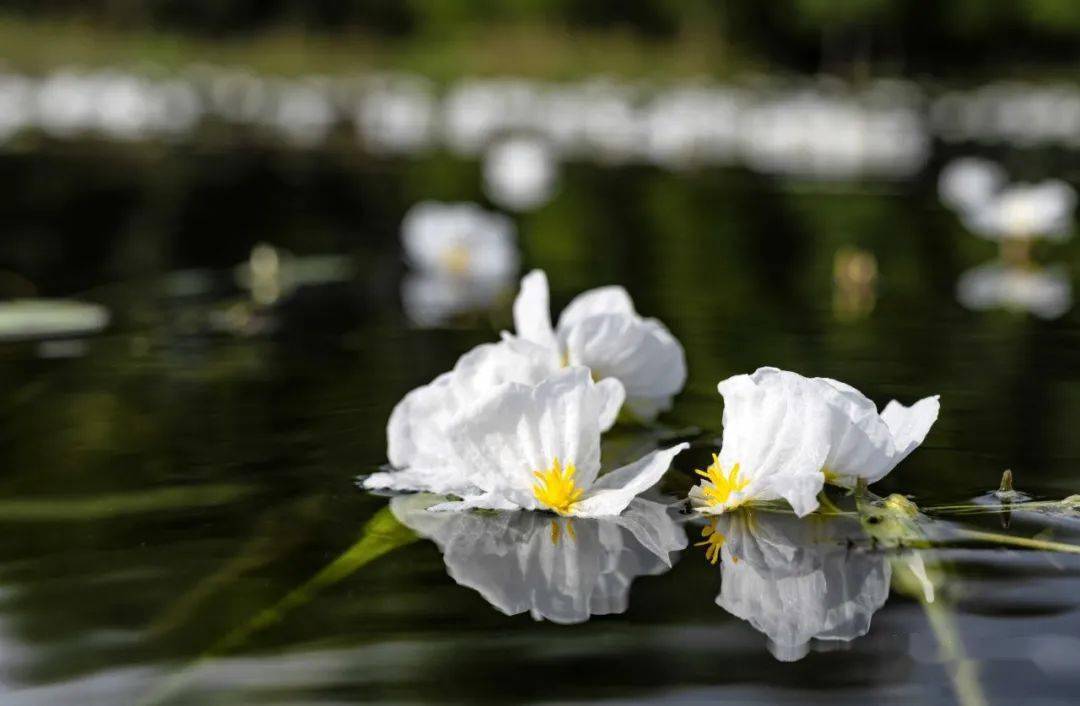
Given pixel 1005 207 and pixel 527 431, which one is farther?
pixel 1005 207

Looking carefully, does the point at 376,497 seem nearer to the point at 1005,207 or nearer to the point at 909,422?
the point at 909,422

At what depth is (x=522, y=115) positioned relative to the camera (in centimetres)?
1487

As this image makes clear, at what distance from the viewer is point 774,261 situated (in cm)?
475

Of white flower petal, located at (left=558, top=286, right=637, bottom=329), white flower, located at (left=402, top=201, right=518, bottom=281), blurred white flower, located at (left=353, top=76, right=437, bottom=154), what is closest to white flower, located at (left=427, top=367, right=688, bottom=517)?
white flower petal, located at (left=558, top=286, right=637, bottom=329)

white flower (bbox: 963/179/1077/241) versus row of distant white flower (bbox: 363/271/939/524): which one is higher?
row of distant white flower (bbox: 363/271/939/524)

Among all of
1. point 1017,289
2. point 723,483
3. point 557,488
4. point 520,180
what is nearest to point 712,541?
point 723,483

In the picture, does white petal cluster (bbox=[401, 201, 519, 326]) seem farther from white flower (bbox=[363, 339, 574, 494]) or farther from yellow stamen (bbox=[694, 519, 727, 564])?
yellow stamen (bbox=[694, 519, 727, 564])

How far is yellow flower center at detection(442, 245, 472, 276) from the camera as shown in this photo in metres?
4.10

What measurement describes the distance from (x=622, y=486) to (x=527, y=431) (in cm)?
14

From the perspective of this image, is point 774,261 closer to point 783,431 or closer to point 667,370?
point 667,370

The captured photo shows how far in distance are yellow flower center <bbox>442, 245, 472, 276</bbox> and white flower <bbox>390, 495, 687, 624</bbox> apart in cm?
245

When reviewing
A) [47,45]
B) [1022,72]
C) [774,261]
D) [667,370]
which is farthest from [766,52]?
[667,370]

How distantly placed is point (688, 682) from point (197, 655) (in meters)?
0.40

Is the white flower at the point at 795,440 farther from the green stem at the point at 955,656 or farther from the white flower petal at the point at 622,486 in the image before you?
the green stem at the point at 955,656
